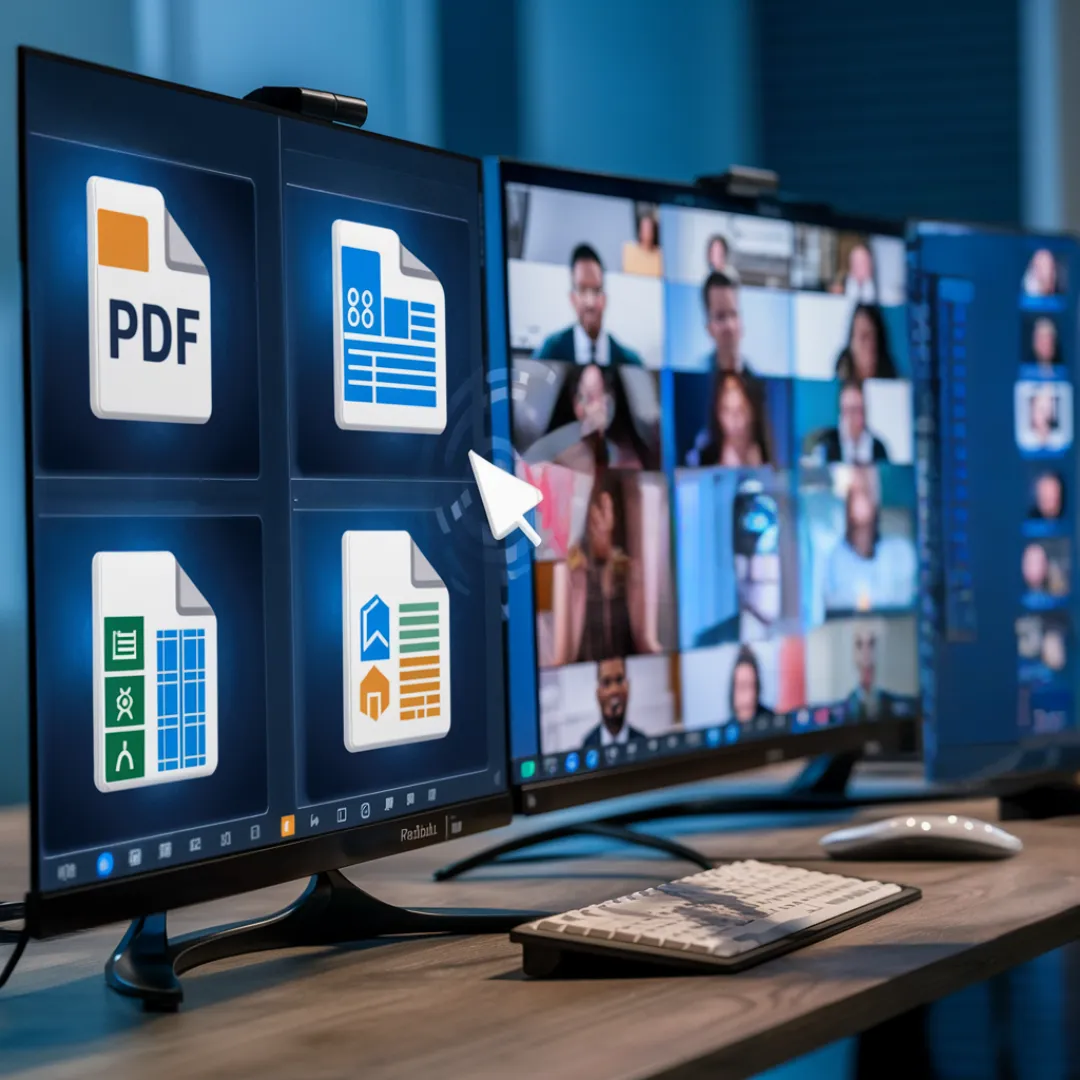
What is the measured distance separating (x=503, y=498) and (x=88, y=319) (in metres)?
0.39

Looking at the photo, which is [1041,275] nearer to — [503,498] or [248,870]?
[503,498]

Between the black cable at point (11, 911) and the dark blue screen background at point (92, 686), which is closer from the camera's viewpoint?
the dark blue screen background at point (92, 686)

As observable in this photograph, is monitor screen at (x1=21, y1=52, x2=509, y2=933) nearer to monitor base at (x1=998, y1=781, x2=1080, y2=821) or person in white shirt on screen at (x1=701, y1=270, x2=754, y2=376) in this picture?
person in white shirt on screen at (x1=701, y1=270, x2=754, y2=376)

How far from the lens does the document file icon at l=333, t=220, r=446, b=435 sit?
1.00 meters

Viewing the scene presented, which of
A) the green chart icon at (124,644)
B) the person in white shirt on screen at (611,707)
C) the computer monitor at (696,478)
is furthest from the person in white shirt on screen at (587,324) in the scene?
the green chart icon at (124,644)

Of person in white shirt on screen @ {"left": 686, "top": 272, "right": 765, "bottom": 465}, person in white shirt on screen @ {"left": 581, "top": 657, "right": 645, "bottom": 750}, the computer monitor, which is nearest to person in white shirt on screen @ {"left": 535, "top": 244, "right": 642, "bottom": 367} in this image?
the computer monitor

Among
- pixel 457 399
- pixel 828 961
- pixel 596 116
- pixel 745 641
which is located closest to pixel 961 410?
pixel 745 641

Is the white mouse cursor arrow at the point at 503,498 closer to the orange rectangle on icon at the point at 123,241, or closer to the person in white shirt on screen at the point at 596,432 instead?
the person in white shirt on screen at the point at 596,432

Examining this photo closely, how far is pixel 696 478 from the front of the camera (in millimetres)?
1366

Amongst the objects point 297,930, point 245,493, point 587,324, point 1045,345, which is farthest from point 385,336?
point 1045,345

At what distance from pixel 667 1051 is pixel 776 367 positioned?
2.71ft

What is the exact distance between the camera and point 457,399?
1101mm

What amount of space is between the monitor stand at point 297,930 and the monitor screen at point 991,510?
26.3 inches

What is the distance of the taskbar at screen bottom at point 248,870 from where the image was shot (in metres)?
0.81
